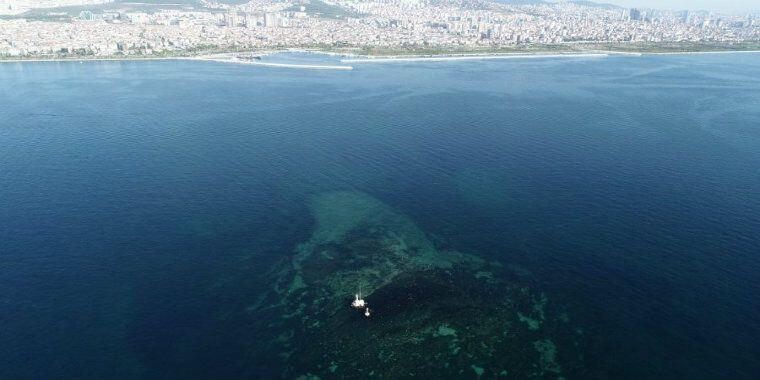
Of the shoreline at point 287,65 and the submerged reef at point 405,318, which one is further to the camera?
the shoreline at point 287,65

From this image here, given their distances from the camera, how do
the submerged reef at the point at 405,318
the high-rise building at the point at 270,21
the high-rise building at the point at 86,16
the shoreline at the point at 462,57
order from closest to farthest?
the submerged reef at the point at 405,318, the shoreline at the point at 462,57, the high-rise building at the point at 86,16, the high-rise building at the point at 270,21

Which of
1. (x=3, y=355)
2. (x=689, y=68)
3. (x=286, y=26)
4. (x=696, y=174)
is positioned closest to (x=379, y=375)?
(x=3, y=355)

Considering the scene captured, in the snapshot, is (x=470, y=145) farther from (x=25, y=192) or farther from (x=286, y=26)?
(x=286, y=26)

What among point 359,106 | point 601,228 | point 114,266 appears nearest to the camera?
point 114,266

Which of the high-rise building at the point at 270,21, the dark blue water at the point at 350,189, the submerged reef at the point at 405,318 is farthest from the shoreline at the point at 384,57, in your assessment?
the submerged reef at the point at 405,318

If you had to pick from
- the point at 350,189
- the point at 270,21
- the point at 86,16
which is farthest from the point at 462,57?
the point at 86,16

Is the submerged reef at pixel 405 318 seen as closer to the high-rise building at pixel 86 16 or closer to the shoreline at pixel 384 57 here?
the shoreline at pixel 384 57

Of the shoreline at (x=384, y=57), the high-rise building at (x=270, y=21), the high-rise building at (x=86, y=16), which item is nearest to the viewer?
the shoreline at (x=384, y=57)
